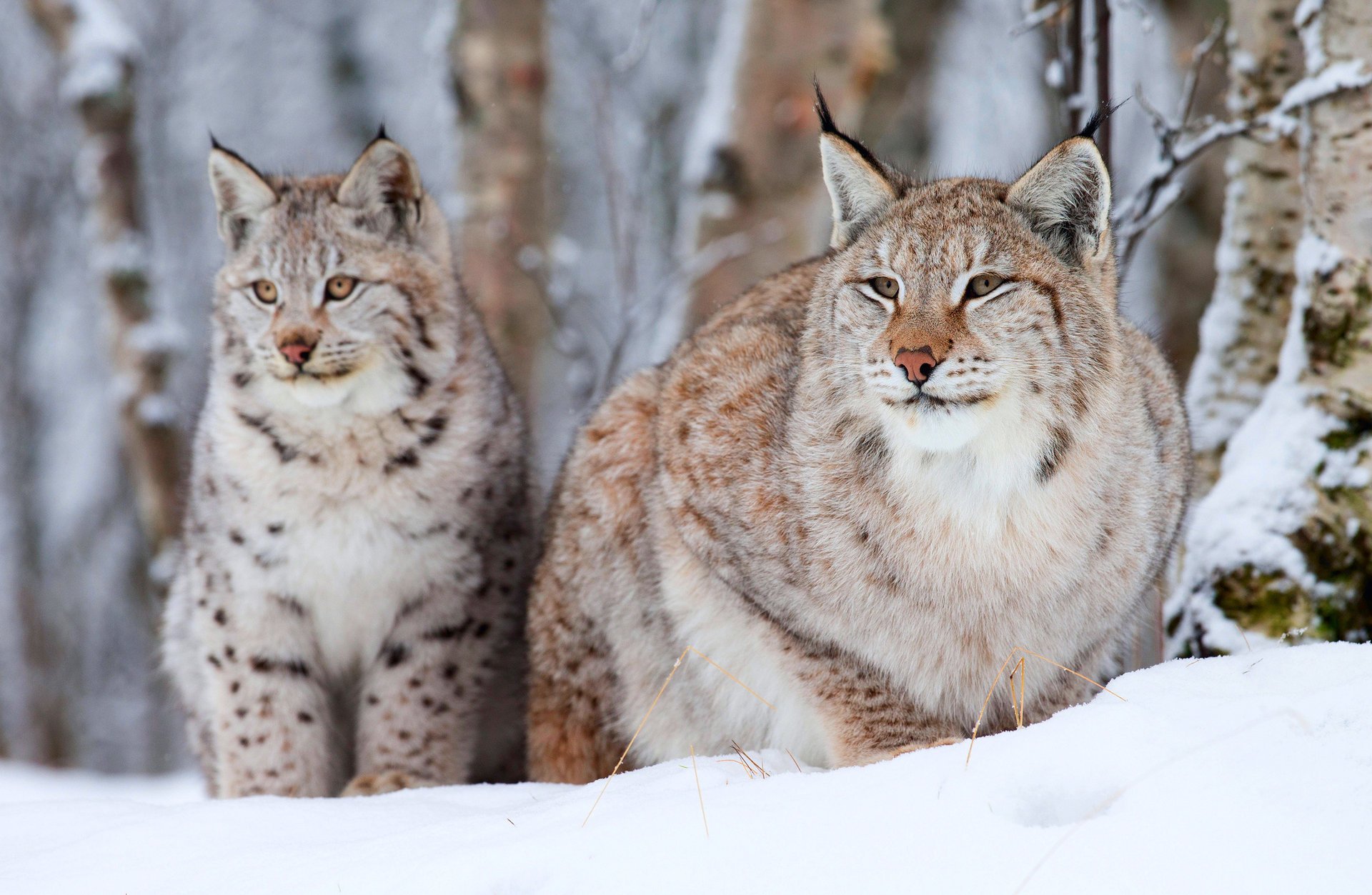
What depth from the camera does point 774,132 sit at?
6.70 m

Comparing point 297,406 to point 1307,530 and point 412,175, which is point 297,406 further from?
point 1307,530

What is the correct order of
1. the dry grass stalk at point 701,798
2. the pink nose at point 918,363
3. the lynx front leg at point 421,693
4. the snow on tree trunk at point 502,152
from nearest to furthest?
the dry grass stalk at point 701,798
the pink nose at point 918,363
the lynx front leg at point 421,693
the snow on tree trunk at point 502,152

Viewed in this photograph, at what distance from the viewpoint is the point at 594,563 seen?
4102 millimetres

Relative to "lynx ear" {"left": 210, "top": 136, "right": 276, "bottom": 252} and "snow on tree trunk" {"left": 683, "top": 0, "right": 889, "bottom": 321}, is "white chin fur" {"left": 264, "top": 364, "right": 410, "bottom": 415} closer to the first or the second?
"lynx ear" {"left": 210, "top": 136, "right": 276, "bottom": 252}

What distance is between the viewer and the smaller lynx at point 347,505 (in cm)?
417

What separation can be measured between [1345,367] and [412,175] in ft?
10.6

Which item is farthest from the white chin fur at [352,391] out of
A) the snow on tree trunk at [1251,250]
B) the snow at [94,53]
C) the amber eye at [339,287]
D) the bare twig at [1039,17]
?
the snow at [94,53]

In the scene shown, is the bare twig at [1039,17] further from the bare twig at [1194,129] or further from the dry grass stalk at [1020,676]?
the dry grass stalk at [1020,676]

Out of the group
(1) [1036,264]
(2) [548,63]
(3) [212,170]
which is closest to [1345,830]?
(1) [1036,264]

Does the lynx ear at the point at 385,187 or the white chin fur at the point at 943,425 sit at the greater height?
the lynx ear at the point at 385,187

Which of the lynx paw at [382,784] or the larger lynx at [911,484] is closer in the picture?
the larger lynx at [911,484]

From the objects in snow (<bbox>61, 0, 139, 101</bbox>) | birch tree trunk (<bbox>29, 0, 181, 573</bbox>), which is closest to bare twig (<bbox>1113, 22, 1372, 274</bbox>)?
birch tree trunk (<bbox>29, 0, 181, 573</bbox>)

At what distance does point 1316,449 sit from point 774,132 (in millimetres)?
3545

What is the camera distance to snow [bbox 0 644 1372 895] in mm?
2145
